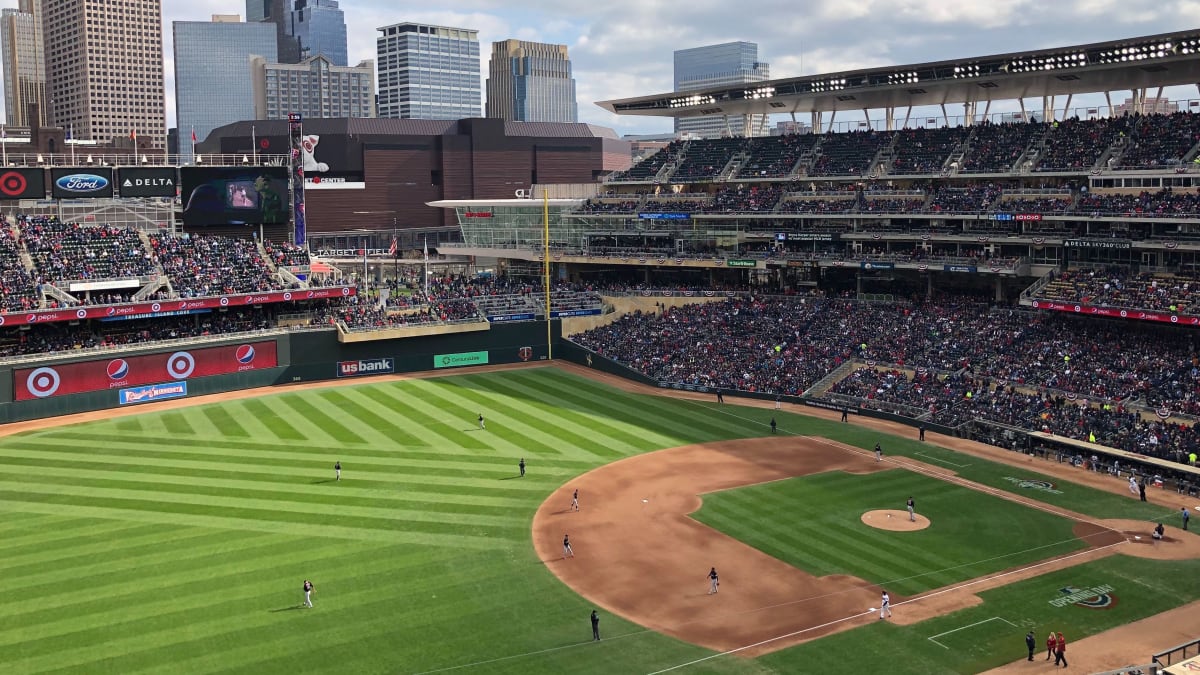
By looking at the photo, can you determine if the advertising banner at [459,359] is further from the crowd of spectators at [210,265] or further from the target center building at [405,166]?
the target center building at [405,166]

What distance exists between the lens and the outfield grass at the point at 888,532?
3388cm

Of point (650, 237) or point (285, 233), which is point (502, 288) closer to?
point (650, 237)

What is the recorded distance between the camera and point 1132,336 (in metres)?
53.6

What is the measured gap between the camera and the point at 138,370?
59000 millimetres

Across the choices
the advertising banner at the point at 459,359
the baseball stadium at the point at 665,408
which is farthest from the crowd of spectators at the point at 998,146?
the advertising banner at the point at 459,359

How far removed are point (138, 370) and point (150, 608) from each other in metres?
32.3

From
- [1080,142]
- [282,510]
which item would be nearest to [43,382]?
[282,510]

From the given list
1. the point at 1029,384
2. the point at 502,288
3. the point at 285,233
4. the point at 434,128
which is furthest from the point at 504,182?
the point at 1029,384

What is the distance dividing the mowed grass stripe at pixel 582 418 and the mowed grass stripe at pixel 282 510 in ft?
41.1

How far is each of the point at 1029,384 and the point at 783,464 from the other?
15.3 m

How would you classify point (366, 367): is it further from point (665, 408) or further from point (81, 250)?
point (665, 408)

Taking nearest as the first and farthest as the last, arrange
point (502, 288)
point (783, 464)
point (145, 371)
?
point (783, 464) < point (145, 371) < point (502, 288)

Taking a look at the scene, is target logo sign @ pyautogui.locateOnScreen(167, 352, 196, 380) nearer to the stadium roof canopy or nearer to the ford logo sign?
the ford logo sign

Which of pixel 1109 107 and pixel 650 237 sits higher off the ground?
pixel 1109 107
